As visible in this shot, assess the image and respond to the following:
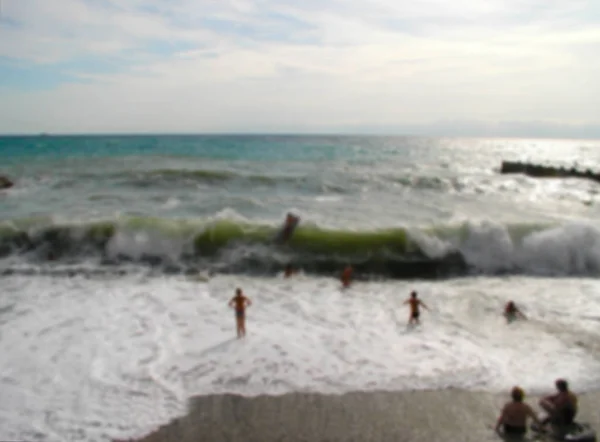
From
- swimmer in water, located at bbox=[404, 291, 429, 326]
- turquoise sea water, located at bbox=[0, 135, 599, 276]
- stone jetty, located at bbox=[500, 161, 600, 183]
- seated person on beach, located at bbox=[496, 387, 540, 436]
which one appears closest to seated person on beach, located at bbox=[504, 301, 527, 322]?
swimmer in water, located at bbox=[404, 291, 429, 326]

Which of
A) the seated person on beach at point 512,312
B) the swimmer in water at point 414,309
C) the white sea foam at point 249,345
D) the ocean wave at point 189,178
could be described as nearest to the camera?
the white sea foam at point 249,345

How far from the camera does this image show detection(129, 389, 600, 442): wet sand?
707cm

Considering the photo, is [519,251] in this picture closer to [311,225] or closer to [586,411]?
[311,225]

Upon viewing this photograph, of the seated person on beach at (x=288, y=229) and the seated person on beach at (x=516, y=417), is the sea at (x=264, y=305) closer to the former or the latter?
the seated person on beach at (x=288, y=229)

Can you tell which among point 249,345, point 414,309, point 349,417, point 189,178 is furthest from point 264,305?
point 189,178

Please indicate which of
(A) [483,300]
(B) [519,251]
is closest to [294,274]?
(A) [483,300]

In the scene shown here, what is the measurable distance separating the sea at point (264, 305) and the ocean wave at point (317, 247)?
60 millimetres

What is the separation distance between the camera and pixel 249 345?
995 centimetres

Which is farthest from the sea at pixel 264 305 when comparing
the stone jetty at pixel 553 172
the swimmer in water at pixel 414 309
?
the stone jetty at pixel 553 172

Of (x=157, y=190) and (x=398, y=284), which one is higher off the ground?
(x=157, y=190)

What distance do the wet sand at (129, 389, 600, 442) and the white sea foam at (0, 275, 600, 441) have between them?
32cm

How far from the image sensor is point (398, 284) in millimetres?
14586

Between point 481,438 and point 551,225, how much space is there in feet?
42.8

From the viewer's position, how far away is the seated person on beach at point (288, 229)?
56.6 feet
